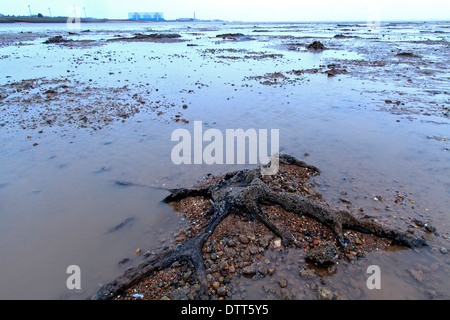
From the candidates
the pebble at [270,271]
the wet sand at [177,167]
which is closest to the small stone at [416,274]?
the wet sand at [177,167]

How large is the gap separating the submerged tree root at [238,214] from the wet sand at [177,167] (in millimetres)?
257

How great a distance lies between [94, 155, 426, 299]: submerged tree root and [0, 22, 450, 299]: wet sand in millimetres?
257

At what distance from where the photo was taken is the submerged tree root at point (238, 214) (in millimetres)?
4043

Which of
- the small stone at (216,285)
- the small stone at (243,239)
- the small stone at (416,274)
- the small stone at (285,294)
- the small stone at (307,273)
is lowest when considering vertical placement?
the small stone at (285,294)

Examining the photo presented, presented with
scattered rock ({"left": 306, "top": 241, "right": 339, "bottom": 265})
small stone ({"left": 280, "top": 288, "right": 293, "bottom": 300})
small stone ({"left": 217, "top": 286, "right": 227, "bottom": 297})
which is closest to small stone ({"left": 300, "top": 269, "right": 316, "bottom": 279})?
scattered rock ({"left": 306, "top": 241, "right": 339, "bottom": 265})

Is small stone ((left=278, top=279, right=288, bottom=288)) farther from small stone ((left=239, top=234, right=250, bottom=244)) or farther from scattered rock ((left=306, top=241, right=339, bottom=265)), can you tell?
small stone ((left=239, top=234, right=250, bottom=244))

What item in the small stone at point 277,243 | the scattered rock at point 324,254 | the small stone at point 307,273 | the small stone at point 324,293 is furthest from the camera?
the small stone at point 277,243

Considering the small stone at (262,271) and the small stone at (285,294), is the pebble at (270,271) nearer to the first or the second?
the small stone at (262,271)

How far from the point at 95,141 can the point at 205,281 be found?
686 centimetres

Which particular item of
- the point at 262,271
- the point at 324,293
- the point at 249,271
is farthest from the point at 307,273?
the point at 249,271

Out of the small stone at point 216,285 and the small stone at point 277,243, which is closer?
the small stone at point 216,285

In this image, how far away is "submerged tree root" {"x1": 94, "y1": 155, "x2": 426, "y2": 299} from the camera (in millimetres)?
4043

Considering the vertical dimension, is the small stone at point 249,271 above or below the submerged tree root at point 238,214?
below

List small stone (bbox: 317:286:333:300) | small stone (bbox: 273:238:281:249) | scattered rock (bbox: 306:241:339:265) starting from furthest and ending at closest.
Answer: small stone (bbox: 273:238:281:249) → scattered rock (bbox: 306:241:339:265) → small stone (bbox: 317:286:333:300)
